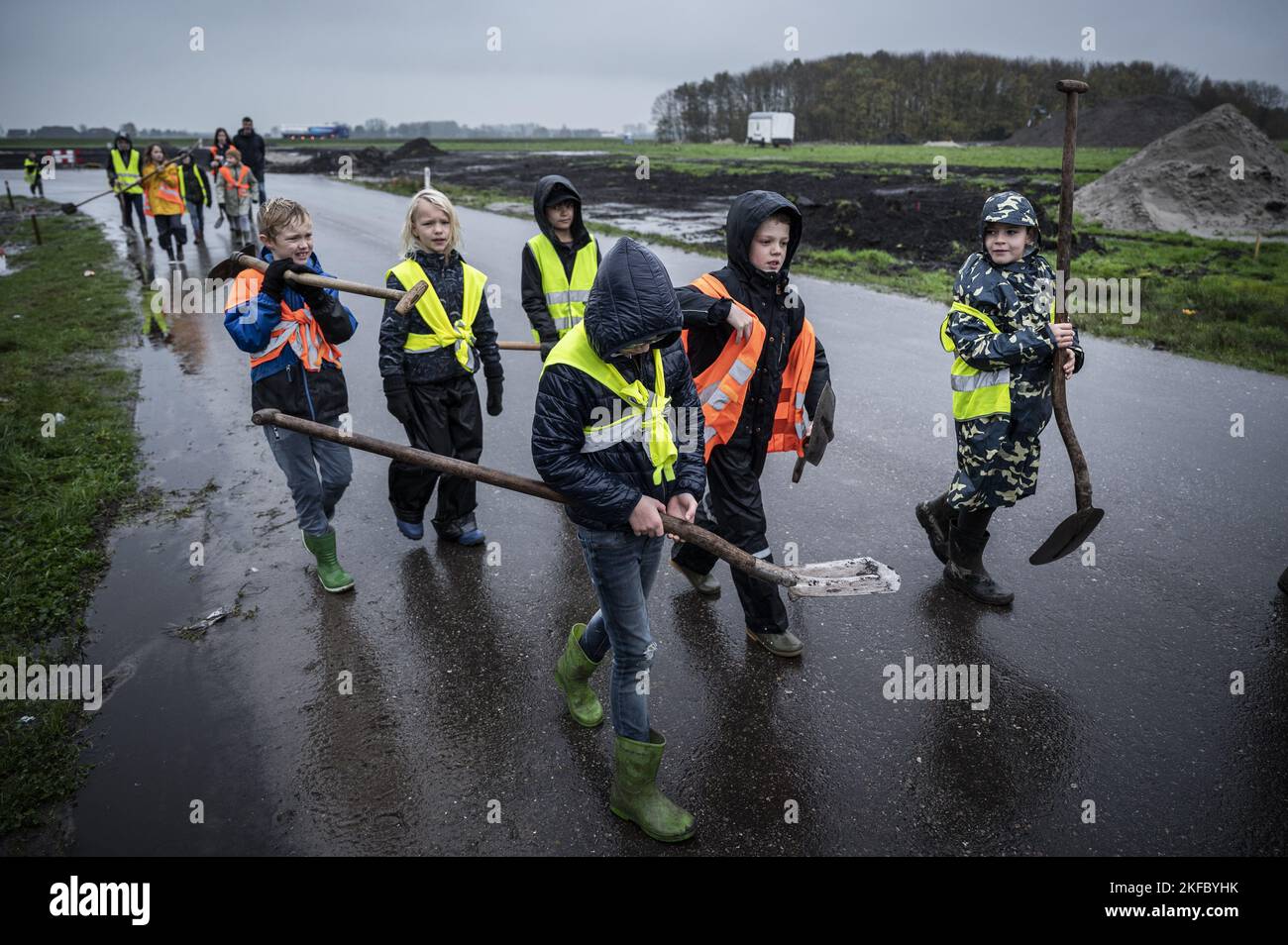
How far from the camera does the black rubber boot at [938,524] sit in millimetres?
4969

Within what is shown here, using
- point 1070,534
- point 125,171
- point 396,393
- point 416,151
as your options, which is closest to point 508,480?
point 396,393

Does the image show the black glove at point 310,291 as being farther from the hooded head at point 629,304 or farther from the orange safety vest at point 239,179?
the orange safety vest at point 239,179

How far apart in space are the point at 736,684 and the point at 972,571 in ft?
5.46

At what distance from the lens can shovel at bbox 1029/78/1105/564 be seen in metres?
4.17

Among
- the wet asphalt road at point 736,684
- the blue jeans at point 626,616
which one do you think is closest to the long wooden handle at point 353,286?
the wet asphalt road at point 736,684

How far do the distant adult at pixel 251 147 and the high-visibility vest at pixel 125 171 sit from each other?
11.8ft

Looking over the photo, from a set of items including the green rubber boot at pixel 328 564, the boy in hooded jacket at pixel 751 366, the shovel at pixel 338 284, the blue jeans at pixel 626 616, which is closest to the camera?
the blue jeans at pixel 626 616

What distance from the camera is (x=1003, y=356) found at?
13.5 ft

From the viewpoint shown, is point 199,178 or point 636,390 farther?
point 199,178

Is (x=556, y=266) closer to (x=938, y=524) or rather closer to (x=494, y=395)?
(x=494, y=395)

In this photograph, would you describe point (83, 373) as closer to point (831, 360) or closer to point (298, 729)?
point (298, 729)

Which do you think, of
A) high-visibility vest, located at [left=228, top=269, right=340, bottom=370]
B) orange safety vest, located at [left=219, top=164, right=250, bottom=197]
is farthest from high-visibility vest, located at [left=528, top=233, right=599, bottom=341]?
orange safety vest, located at [left=219, top=164, right=250, bottom=197]

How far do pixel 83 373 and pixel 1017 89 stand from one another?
333 ft

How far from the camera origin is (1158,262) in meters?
14.8
